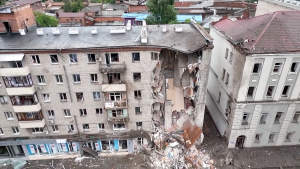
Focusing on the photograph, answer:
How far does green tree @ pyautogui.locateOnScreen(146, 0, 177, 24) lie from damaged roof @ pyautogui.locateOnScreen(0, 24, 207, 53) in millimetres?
26835

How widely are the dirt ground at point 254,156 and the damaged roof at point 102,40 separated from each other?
14680 mm

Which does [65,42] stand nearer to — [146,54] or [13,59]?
[13,59]

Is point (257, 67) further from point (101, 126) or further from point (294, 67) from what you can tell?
point (101, 126)

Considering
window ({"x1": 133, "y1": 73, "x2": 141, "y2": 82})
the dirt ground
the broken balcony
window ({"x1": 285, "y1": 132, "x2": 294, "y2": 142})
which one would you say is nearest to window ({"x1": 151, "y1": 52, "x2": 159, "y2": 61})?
window ({"x1": 133, "y1": 73, "x2": 141, "y2": 82})

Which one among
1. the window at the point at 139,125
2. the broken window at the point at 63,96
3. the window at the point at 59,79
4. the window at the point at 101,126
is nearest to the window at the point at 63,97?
the broken window at the point at 63,96

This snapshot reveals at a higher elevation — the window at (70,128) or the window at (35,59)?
the window at (35,59)

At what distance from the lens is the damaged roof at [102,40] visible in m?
22.7

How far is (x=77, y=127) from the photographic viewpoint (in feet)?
89.6

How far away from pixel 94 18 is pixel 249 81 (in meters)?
67.5

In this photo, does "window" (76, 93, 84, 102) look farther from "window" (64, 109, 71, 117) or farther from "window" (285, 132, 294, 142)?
"window" (285, 132, 294, 142)

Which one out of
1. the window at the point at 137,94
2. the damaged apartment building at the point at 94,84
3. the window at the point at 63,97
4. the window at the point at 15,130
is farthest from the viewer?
the window at the point at 15,130

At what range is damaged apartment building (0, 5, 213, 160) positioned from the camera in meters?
22.9

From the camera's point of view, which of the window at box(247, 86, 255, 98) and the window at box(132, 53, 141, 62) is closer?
the window at box(132, 53, 141, 62)

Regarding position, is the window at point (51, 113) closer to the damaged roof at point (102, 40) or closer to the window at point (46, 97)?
the window at point (46, 97)
